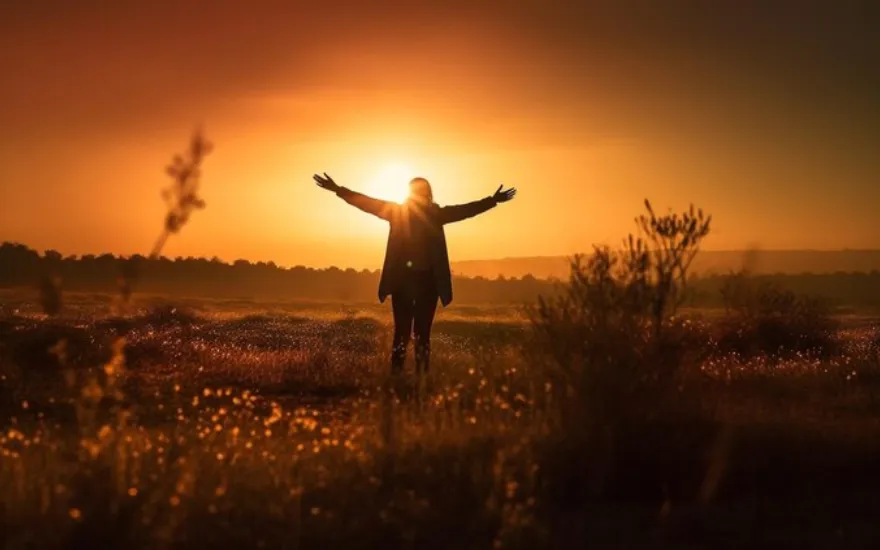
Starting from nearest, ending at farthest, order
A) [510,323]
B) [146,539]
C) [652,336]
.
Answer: [146,539] → [652,336] → [510,323]

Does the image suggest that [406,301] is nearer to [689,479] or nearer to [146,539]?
[689,479]

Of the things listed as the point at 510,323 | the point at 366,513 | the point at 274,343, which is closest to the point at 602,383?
A: the point at 366,513

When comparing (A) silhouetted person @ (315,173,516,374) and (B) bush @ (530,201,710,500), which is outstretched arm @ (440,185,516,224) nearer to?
(A) silhouetted person @ (315,173,516,374)

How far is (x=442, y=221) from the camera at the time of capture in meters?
15.1

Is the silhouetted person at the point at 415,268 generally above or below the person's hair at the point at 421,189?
below

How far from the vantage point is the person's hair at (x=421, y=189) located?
1473cm

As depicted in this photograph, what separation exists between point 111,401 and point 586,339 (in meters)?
7.12

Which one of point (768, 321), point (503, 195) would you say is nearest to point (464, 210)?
point (503, 195)

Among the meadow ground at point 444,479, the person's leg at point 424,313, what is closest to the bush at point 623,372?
the meadow ground at point 444,479

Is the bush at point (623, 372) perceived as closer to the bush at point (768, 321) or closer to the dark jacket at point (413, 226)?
the dark jacket at point (413, 226)

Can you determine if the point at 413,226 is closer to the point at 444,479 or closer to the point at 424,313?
the point at 424,313

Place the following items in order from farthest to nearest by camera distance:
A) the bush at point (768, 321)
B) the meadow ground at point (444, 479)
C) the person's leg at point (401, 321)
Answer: the bush at point (768, 321) → the person's leg at point (401, 321) → the meadow ground at point (444, 479)

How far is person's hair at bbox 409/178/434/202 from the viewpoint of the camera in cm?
1473

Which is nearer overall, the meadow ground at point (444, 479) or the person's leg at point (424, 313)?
the meadow ground at point (444, 479)
